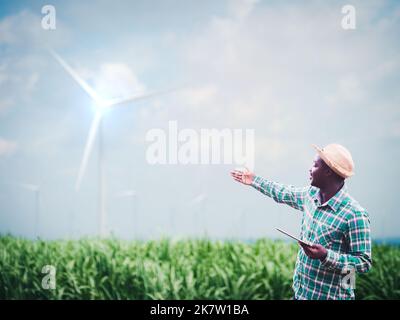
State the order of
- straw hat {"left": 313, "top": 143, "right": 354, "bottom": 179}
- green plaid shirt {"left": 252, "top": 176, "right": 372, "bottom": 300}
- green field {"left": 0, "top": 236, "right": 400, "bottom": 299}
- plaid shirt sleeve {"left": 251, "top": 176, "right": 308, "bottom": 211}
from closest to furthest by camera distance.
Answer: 1. green plaid shirt {"left": 252, "top": 176, "right": 372, "bottom": 300}
2. straw hat {"left": 313, "top": 143, "right": 354, "bottom": 179}
3. plaid shirt sleeve {"left": 251, "top": 176, "right": 308, "bottom": 211}
4. green field {"left": 0, "top": 236, "right": 400, "bottom": 299}

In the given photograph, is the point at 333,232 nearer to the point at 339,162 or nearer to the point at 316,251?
the point at 316,251

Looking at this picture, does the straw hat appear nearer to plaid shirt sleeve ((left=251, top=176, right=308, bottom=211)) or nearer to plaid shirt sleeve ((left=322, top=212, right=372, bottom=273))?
plaid shirt sleeve ((left=322, top=212, right=372, bottom=273))

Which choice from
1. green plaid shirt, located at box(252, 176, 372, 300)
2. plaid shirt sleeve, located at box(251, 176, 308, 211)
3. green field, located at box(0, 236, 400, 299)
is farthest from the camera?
green field, located at box(0, 236, 400, 299)

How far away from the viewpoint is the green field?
4.92 metres

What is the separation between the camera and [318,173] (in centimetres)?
253

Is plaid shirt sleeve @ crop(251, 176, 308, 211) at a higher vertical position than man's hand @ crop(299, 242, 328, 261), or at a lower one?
higher

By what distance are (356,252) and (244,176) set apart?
0.85m

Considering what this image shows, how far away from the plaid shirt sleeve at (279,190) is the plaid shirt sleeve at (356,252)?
1.63 ft

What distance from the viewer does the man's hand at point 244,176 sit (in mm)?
2908

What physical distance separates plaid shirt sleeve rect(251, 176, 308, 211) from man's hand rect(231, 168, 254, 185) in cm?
3

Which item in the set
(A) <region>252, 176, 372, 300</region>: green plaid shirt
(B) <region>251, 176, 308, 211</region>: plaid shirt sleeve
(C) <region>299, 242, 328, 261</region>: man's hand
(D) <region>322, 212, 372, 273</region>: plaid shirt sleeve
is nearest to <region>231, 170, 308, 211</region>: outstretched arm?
(B) <region>251, 176, 308, 211</region>: plaid shirt sleeve

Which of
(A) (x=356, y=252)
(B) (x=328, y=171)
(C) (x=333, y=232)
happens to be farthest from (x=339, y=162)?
(A) (x=356, y=252)
